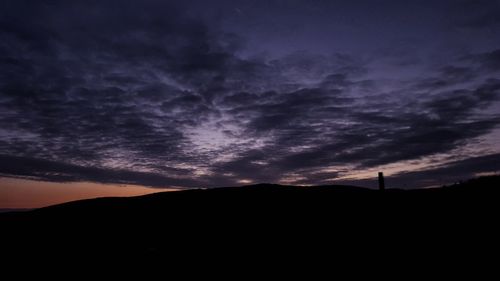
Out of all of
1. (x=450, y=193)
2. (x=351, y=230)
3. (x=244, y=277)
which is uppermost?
(x=450, y=193)

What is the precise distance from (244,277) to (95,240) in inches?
418

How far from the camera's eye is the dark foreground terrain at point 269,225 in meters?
14.0

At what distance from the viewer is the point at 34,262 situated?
16.0 m

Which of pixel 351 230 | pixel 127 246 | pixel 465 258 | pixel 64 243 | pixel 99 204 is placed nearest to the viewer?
→ pixel 465 258

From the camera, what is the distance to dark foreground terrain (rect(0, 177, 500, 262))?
45.8 feet

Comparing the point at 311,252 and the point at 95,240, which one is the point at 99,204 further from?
the point at 311,252

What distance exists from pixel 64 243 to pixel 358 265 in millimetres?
15194

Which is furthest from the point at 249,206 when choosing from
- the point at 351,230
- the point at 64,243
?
the point at 64,243

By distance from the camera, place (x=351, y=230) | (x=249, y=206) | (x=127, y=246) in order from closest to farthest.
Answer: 1. (x=351, y=230)
2. (x=127, y=246)
3. (x=249, y=206)

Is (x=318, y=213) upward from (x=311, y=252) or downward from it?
upward

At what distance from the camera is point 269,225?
18.1 meters

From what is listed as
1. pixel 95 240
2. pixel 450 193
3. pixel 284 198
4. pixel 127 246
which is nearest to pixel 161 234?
pixel 127 246

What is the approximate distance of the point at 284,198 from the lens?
899 inches

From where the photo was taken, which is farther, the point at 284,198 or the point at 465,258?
the point at 284,198
